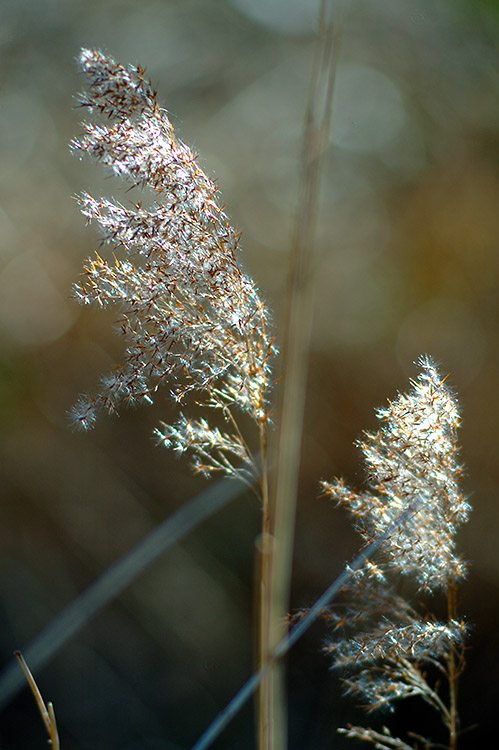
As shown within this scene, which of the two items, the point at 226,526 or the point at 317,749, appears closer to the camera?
the point at 317,749

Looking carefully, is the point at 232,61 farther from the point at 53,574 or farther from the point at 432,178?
the point at 53,574

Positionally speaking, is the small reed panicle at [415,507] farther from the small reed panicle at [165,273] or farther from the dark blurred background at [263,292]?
the dark blurred background at [263,292]

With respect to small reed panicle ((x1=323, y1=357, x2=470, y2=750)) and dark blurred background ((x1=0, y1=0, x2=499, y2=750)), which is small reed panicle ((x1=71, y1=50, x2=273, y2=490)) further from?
dark blurred background ((x1=0, y1=0, x2=499, y2=750))

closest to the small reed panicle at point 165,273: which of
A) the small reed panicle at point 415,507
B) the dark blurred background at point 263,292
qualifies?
the small reed panicle at point 415,507

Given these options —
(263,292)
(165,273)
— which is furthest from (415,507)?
(263,292)

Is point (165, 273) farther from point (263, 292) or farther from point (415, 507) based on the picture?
point (263, 292)

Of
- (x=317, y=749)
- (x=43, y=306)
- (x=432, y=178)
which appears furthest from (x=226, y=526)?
(x=432, y=178)

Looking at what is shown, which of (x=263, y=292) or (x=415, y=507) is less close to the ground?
(x=263, y=292)
